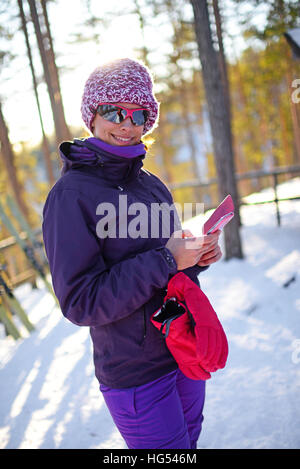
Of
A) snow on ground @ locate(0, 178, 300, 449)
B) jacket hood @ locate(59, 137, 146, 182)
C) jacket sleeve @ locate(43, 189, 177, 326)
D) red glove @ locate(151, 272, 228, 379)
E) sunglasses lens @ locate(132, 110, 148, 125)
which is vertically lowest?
snow on ground @ locate(0, 178, 300, 449)

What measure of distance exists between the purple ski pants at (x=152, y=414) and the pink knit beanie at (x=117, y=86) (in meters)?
1.12

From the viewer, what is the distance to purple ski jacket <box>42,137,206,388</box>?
3.81ft

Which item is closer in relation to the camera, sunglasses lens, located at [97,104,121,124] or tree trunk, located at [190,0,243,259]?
sunglasses lens, located at [97,104,121,124]

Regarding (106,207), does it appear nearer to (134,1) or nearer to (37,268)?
(37,268)

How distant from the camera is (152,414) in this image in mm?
1336

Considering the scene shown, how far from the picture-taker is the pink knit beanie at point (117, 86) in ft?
4.41

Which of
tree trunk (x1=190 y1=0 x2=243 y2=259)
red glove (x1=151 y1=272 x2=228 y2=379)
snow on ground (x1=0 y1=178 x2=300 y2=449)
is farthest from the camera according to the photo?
tree trunk (x1=190 y1=0 x2=243 y2=259)

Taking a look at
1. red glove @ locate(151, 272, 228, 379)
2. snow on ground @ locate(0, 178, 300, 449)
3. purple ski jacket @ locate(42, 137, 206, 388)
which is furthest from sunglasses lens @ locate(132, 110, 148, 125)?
snow on ground @ locate(0, 178, 300, 449)

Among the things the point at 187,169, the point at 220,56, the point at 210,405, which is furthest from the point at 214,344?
the point at 187,169

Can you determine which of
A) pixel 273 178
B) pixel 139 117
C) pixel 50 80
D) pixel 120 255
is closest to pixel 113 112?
pixel 139 117

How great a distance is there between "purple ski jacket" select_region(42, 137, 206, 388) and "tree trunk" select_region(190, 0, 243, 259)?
395 centimetres

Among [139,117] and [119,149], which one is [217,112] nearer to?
[139,117]

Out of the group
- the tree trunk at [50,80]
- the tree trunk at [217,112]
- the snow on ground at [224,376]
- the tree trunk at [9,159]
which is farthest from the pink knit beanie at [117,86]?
the tree trunk at [9,159]

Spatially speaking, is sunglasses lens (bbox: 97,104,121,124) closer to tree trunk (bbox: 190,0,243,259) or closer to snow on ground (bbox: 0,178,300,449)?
snow on ground (bbox: 0,178,300,449)
